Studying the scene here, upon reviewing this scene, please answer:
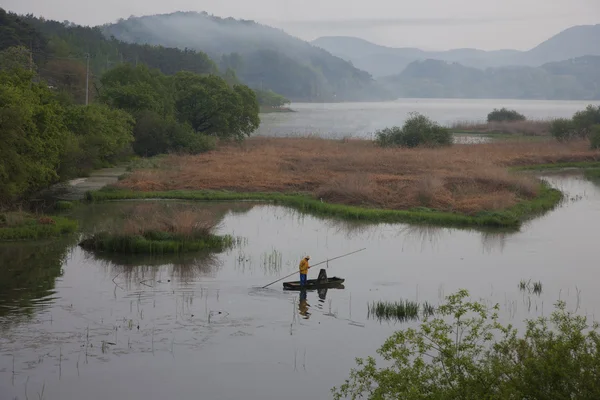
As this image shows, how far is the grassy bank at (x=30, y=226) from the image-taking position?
995 inches

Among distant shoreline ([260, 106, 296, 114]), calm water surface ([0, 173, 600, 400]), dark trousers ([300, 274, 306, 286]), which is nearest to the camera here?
calm water surface ([0, 173, 600, 400])

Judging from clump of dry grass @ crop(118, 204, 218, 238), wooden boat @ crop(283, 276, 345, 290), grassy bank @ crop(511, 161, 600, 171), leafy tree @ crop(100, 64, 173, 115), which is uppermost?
leafy tree @ crop(100, 64, 173, 115)

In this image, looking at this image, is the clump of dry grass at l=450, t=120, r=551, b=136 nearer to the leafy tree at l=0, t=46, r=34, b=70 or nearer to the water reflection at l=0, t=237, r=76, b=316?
the leafy tree at l=0, t=46, r=34, b=70

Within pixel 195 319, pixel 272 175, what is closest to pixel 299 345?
pixel 195 319

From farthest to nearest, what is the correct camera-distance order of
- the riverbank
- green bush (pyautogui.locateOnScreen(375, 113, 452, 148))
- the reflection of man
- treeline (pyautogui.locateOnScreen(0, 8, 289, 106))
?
1. treeline (pyautogui.locateOnScreen(0, 8, 289, 106))
2. green bush (pyautogui.locateOnScreen(375, 113, 452, 148))
3. the riverbank
4. the reflection of man

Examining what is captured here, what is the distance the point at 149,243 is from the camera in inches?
950

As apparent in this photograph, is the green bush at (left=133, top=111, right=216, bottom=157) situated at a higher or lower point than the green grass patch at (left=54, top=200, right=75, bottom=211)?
higher

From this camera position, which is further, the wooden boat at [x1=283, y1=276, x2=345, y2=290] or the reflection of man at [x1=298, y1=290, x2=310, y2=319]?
the wooden boat at [x1=283, y1=276, x2=345, y2=290]

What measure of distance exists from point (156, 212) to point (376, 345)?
1458 cm

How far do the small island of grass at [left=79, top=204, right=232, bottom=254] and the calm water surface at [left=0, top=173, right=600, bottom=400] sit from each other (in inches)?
28.5

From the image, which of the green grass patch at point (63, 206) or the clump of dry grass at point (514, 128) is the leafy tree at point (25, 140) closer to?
the green grass patch at point (63, 206)

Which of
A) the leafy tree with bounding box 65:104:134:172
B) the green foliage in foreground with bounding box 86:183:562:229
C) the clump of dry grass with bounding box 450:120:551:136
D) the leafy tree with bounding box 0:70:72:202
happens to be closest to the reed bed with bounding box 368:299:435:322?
the green foliage in foreground with bounding box 86:183:562:229

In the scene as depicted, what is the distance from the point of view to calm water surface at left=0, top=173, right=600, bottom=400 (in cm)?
1414

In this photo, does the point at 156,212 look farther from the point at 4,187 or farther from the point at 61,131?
the point at 61,131
